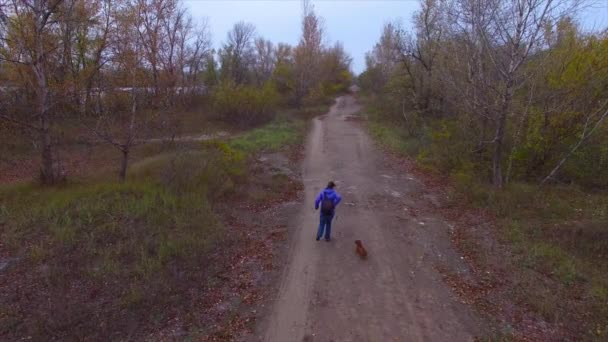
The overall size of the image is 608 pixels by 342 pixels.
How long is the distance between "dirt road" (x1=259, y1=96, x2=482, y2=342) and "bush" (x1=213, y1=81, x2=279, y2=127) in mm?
15279

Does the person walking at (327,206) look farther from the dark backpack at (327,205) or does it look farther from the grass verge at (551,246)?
the grass verge at (551,246)

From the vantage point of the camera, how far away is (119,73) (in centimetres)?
1287

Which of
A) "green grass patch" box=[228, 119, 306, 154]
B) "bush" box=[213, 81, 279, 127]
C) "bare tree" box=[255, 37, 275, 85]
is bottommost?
"green grass patch" box=[228, 119, 306, 154]

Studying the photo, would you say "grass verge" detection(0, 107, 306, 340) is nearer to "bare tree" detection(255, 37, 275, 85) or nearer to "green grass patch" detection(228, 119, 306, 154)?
"green grass patch" detection(228, 119, 306, 154)

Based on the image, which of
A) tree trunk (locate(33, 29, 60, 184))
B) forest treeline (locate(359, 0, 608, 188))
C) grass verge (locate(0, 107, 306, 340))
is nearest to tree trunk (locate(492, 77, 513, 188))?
forest treeline (locate(359, 0, 608, 188))

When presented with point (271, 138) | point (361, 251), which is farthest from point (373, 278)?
point (271, 138)

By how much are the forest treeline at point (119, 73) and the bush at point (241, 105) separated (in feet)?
0.25

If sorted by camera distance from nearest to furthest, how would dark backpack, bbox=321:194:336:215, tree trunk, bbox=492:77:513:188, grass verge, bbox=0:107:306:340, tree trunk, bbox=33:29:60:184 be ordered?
grass verge, bbox=0:107:306:340 < dark backpack, bbox=321:194:336:215 < tree trunk, bbox=33:29:60:184 < tree trunk, bbox=492:77:513:188

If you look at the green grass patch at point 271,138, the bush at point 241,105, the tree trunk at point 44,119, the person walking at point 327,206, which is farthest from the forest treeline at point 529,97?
the bush at point 241,105

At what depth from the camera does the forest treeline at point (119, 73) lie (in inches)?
429

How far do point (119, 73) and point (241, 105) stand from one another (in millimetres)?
13628

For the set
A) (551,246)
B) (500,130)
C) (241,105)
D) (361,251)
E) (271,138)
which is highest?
(241,105)

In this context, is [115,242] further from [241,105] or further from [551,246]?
[241,105]

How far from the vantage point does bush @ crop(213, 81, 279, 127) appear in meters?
26.1
